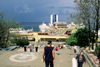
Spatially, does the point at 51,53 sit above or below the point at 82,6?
below

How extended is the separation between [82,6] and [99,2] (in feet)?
7.83

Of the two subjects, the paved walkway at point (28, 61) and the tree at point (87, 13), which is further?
the tree at point (87, 13)

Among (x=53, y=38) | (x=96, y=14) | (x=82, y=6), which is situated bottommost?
(x=53, y=38)

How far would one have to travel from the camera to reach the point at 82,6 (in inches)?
663

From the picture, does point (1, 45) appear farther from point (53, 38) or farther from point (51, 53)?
point (53, 38)

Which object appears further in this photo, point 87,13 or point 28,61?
point 87,13

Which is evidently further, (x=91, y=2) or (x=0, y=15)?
(x=0, y=15)

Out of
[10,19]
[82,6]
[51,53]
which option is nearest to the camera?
[51,53]

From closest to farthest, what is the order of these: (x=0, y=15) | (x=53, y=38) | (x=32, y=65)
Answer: (x=32, y=65) < (x=0, y=15) < (x=53, y=38)

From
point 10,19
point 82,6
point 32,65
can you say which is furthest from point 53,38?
point 32,65

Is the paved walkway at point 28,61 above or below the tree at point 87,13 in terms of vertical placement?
below

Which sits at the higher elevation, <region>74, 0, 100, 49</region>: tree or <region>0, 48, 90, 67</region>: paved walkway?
<region>74, 0, 100, 49</region>: tree

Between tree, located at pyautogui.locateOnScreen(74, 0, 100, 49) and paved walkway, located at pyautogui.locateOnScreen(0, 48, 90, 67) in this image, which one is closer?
paved walkway, located at pyautogui.locateOnScreen(0, 48, 90, 67)

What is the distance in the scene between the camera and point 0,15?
20203mm
